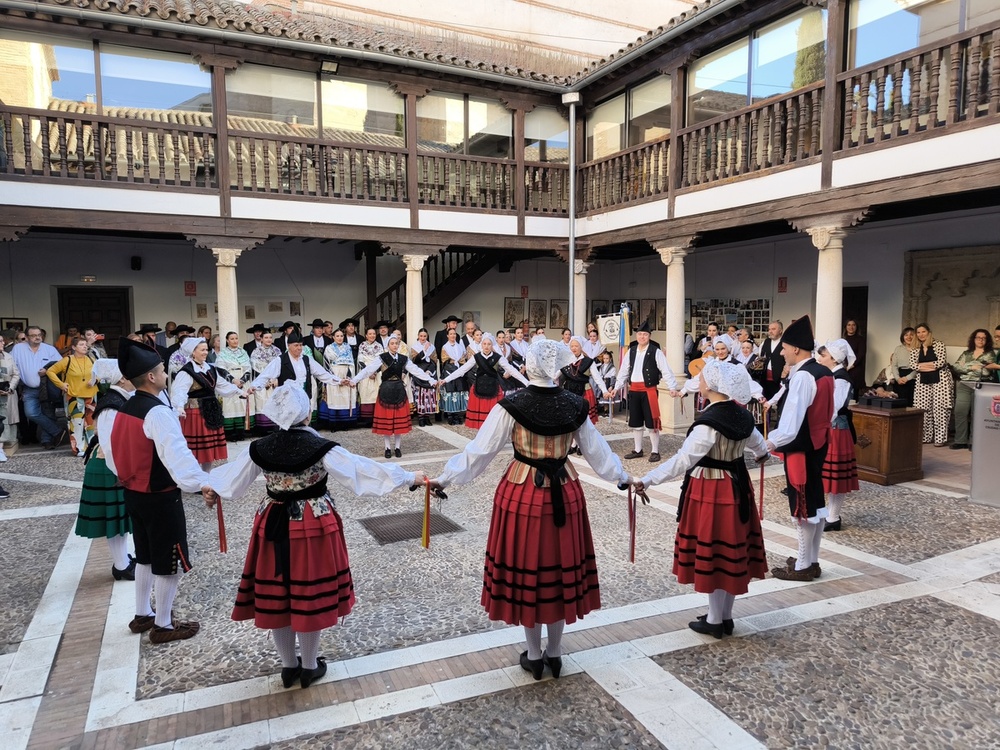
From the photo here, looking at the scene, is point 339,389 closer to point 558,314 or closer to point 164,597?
point 558,314

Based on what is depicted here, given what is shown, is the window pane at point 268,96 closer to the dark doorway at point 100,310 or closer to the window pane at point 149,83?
the window pane at point 149,83

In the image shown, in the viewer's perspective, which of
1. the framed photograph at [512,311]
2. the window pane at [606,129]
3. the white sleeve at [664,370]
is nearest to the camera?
the white sleeve at [664,370]

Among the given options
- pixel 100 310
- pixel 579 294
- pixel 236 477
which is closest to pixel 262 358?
pixel 100 310

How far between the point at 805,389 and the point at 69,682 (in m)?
5.02

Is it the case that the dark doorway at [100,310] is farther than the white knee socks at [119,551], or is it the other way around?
the dark doorway at [100,310]

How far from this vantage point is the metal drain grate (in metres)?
6.12

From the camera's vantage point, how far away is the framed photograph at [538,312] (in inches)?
683

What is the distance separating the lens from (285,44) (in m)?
11.5

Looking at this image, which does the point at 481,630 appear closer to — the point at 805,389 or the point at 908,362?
the point at 805,389

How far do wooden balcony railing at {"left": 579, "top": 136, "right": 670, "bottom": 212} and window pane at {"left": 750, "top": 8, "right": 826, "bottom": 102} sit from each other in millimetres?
1926

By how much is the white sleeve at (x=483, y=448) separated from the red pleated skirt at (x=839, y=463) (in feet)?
12.6

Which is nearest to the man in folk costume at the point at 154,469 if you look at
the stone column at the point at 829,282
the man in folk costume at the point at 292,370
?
the man in folk costume at the point at 292,370

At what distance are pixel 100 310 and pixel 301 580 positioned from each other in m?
12.7

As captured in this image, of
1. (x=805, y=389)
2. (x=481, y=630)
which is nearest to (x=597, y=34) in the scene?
(x=805, y=389)
